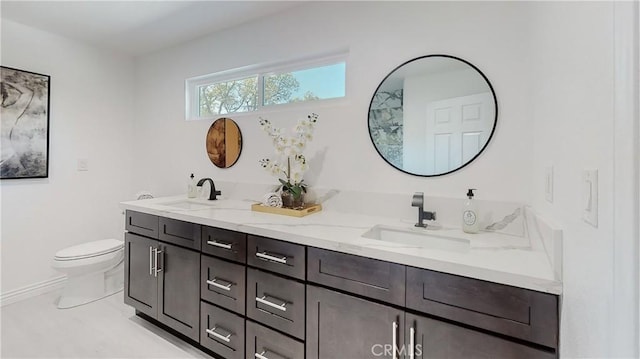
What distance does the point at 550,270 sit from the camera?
3.01 ft

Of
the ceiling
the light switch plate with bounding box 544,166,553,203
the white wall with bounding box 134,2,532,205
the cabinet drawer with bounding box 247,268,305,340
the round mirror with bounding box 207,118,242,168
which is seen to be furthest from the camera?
the round mirror with bounding box 207,118,242,168

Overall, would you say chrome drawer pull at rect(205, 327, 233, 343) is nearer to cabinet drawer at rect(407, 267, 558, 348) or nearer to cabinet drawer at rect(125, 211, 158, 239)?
cabinet drawer at rect(125, 211, 158, 239)

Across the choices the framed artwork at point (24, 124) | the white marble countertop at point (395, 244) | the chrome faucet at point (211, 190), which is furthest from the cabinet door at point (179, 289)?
the framed artwork at point (24, 124)

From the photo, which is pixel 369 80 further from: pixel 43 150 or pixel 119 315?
pixel 43 150

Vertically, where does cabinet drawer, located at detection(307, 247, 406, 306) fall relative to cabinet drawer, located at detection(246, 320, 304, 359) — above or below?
above

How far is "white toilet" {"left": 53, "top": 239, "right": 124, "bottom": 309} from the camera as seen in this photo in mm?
2229

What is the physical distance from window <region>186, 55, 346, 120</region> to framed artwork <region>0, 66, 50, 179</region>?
1.21m

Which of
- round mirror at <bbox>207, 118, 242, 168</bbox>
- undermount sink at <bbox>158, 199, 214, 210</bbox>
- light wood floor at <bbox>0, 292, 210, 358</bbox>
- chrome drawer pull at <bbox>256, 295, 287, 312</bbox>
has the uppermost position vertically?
round mirror at <bbox>207, 118, 242, 168</bbox>

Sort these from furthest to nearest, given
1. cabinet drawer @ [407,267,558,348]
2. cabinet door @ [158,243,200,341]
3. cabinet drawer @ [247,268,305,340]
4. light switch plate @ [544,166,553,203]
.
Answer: cabinet door @ [158,243,200,341] < cabinet drawer @ [247,268,305,340] < light switch plate @ [544,166,553,203] < cabinet drawer @ [407,267,558,348]

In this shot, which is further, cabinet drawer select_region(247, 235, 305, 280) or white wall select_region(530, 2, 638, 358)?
cabinet drawer select_region(247, 235, 305, 280)

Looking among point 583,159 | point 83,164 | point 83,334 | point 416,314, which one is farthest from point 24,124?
point 583,159

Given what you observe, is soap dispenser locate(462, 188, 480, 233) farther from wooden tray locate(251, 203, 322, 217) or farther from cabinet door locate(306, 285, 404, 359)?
wooden tray locate(251, 203, 322, 217)

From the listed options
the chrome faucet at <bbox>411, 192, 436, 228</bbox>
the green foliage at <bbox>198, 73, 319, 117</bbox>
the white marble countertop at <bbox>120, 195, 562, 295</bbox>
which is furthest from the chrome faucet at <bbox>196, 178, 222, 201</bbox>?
the chrome faucet at <bbox>411, 192, 436, 228</bbox>

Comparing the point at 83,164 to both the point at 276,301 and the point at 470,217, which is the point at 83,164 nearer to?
the point at 276,301
